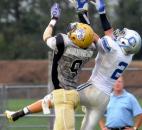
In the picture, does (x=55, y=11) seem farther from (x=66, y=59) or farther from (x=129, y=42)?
(x=129, y=42)

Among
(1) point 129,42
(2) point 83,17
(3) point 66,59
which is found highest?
(2) point 83,17

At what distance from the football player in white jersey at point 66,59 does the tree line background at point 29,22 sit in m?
31.9

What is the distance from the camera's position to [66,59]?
8.60 m

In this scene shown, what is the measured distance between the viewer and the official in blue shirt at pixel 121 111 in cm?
1045

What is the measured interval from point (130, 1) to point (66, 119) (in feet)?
117

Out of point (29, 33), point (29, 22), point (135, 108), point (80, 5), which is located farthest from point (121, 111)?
point (29, 22)

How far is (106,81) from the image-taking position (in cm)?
898

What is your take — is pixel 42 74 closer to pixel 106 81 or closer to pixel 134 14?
pixel 134 14

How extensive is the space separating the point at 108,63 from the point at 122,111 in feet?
5.95

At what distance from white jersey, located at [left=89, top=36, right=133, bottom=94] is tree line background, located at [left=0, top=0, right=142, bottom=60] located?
104 feet

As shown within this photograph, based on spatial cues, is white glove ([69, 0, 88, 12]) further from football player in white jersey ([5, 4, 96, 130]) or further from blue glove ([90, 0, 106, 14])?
football player in white jersey ([5, 4, 96, 130])

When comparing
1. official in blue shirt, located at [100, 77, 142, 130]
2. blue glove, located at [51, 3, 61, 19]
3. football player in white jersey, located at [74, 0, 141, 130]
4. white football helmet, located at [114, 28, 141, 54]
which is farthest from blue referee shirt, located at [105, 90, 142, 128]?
blue glove, located at [51, 3, 61, 19]

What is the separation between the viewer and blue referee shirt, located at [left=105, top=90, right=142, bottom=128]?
10461 mm

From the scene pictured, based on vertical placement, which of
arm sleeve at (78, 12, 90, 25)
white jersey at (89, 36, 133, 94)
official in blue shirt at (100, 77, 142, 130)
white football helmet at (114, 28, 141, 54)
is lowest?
official in blue shirt at (100, 77, 142, 130)
